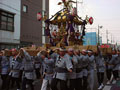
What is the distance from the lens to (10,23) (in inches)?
675

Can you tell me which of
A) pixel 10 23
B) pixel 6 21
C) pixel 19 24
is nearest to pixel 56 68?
pixel 6 21

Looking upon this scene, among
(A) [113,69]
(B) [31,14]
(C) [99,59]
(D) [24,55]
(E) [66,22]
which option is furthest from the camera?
(B) [31,14]

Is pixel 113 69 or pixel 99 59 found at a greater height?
pixel 99 59

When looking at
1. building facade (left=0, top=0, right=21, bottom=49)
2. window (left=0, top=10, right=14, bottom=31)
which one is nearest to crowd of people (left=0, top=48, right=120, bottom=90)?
building facade (left=0, top=0, right=21, bottom=49)

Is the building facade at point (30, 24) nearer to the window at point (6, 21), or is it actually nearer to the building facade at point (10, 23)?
the building facade at point (10, 23)

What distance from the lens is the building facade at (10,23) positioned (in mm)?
15852

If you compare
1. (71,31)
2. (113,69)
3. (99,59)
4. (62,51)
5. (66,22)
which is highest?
(66,22)

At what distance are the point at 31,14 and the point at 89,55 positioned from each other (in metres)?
16.0

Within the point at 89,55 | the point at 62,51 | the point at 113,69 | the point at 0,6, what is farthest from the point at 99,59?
the point at 0,6

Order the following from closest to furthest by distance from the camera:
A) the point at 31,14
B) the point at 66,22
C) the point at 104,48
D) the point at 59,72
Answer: the point at 59,72
the point at 104,48
the point at 66,22
the point at 31,14

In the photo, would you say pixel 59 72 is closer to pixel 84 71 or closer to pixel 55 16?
pixel 84 71

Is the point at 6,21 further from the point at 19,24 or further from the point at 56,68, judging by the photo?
the point at 56,68

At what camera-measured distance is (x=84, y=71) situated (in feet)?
18.2

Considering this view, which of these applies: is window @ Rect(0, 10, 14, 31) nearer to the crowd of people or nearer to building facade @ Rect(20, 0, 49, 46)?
building facade @ Rect(20, 0, 49, 46)
